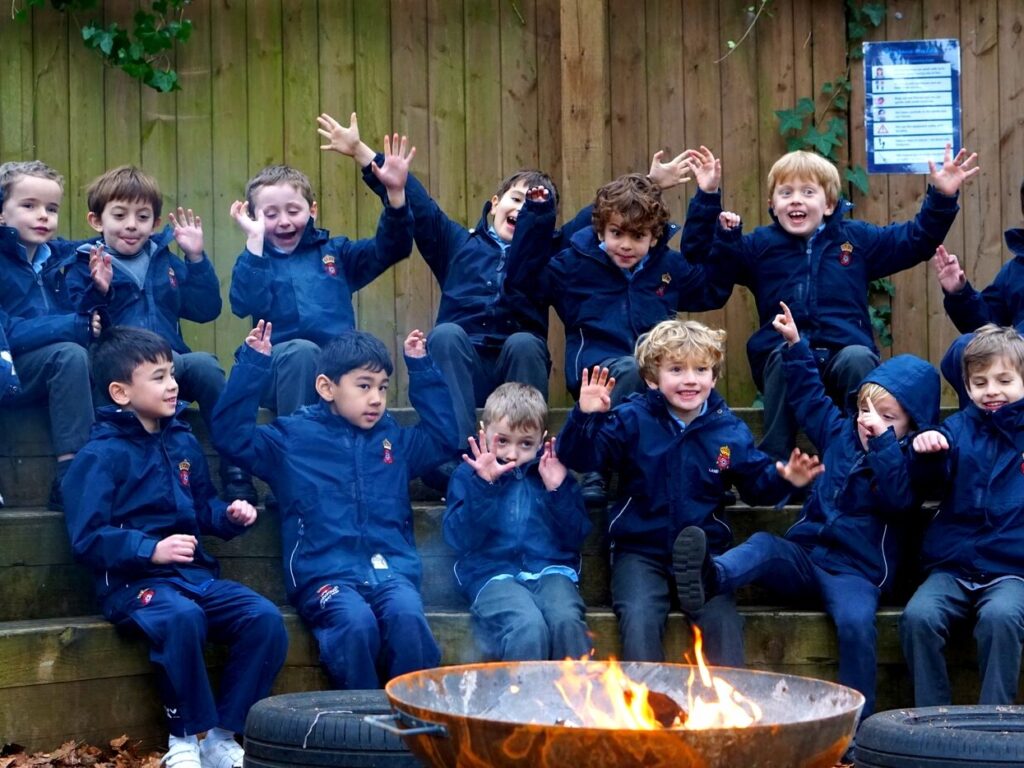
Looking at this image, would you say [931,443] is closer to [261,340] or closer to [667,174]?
[667,174]

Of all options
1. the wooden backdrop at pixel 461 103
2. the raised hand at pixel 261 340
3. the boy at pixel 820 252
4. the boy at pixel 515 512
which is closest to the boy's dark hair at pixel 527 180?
the boy at pixel 820 252

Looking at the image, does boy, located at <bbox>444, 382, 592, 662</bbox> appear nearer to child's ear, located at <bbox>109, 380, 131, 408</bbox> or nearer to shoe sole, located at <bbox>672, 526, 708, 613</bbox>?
shoe sole, located at <bbox>672, 526, 708, 613</bbox>

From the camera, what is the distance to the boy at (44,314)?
584 cm

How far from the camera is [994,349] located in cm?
558

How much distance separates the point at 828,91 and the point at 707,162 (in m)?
1.87

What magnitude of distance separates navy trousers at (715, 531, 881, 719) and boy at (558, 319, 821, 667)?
215mm

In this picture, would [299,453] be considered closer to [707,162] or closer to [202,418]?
[202,418]

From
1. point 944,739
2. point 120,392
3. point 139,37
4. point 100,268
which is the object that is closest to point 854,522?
point 944,739

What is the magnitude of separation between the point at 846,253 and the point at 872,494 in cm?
143

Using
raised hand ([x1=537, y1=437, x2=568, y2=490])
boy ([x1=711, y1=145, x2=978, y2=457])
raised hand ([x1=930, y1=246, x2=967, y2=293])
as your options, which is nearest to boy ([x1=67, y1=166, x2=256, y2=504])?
raised hand ([x1=537, y1=437, x2=568, y2=490])

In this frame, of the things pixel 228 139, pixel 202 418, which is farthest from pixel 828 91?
pixel 202 418

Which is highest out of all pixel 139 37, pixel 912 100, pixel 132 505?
pixel 139 37

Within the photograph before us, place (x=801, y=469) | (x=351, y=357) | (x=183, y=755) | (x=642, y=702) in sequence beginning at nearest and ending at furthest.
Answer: (x=642, y=702)
(x=183, y=755)
(x=801, y=469)
(x=351, y=357)

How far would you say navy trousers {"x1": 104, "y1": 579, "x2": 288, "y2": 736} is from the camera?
5.16m
